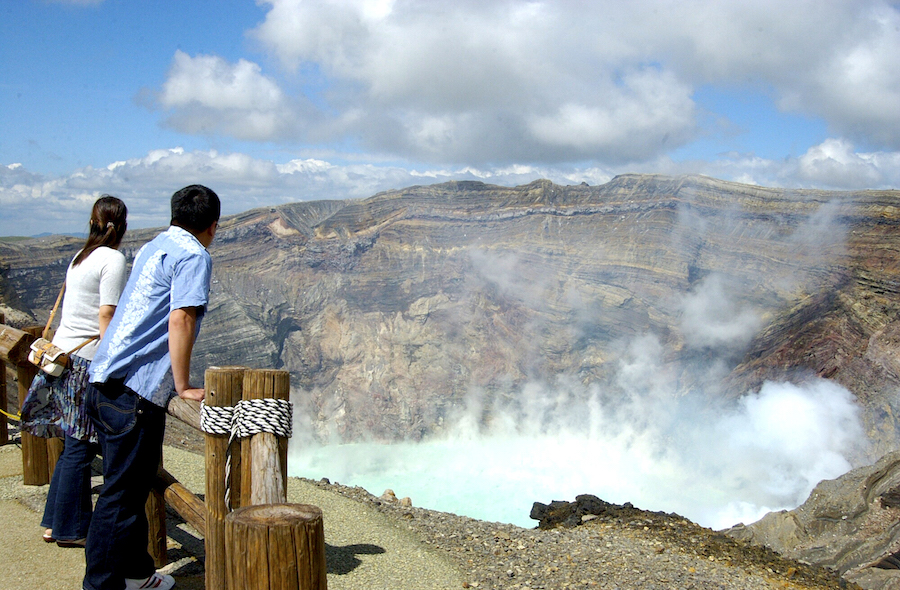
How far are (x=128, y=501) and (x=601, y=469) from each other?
28589mm

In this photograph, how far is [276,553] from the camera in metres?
1.92

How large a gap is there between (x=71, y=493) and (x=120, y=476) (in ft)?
3.79

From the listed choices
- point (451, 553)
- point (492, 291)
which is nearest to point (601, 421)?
point (492, 291)

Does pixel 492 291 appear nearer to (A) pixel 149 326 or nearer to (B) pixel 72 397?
(B) pixel 72 397

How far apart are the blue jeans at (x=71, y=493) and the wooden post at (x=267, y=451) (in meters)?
1.90

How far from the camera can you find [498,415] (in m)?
34.0

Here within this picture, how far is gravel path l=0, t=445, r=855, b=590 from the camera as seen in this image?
13.9ft

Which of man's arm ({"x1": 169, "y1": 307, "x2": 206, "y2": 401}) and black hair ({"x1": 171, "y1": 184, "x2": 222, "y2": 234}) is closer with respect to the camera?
man's arm ({"x1": 169, "y1": 307, "x2": 206, "y2": 401})

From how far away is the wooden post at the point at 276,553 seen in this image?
6.30 ft

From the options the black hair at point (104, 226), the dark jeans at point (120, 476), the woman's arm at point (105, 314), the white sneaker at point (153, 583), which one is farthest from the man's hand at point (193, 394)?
the black hair at point (104, 226)

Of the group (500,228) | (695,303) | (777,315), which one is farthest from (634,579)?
(500,228)

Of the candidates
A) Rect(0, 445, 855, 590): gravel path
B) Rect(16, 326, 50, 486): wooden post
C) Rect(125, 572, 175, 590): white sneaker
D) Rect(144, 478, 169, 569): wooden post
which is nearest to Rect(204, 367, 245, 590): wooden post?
Rect(125, 572, 175, 590): white sneaker

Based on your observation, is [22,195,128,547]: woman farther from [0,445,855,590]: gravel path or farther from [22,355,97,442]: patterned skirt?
[0,445,855,590]: gravel path

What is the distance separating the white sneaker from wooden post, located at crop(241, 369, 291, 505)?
131cm
